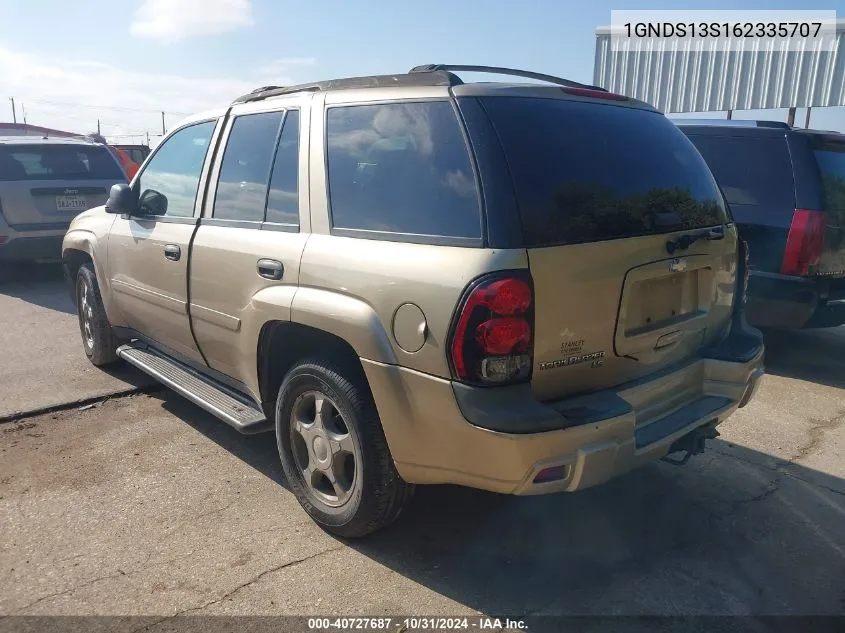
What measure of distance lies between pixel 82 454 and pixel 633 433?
3060mm

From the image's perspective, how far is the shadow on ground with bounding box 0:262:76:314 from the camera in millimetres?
7789

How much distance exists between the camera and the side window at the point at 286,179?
10.4ft

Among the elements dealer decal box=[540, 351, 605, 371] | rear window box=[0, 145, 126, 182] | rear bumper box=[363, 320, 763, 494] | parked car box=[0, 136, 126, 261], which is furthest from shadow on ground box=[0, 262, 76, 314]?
dealer decal box=[540, 351, 605, 371]

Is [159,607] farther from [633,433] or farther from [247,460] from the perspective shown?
[633,433]

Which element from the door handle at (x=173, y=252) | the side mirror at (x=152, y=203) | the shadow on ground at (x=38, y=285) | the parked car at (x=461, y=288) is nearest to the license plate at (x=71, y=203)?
the shadow on ground at (x=38, y=285)

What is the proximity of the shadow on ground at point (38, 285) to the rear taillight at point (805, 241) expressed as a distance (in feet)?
22.6

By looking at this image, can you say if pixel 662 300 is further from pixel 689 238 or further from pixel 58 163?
pixel 58 163

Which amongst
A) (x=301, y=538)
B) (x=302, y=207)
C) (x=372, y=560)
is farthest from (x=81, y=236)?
(x=372, y=560)

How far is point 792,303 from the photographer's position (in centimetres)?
529

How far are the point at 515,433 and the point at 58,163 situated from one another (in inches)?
322

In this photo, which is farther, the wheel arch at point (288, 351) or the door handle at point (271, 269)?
the door handle at point (271, 269)

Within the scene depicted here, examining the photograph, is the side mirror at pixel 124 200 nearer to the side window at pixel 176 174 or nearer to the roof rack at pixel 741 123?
the side window at pixel 176 174

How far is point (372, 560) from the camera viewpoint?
9.63 ft

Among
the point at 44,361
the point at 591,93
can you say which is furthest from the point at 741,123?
the point at 44,361
